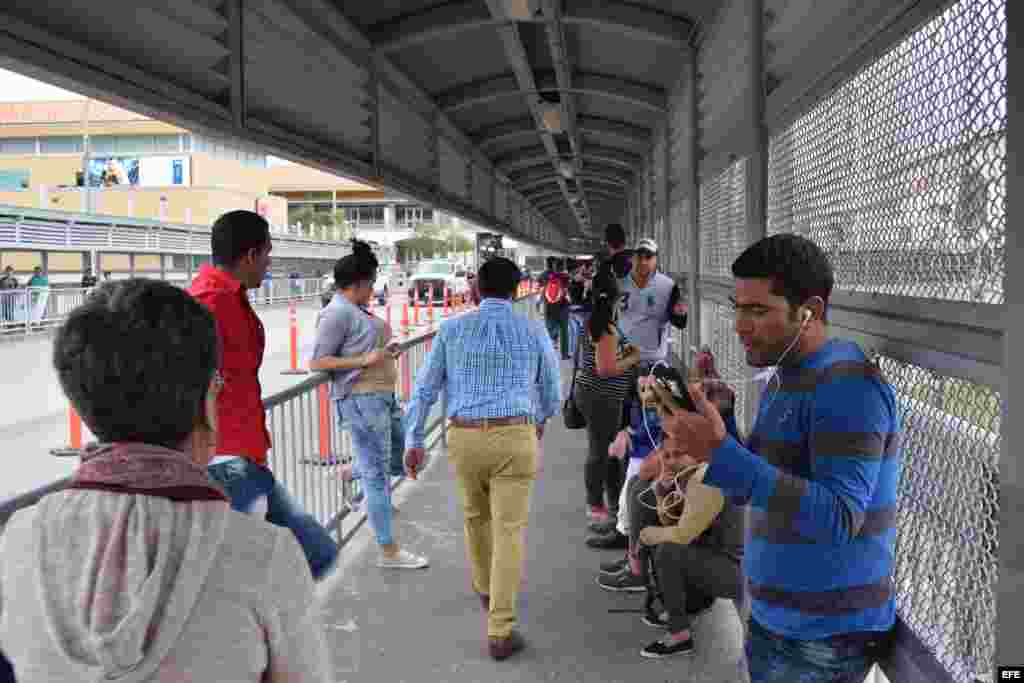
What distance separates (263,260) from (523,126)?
26.7 ft

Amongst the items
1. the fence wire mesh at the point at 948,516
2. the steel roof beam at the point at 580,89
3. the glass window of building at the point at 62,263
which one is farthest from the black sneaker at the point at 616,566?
the glass window of building at the point at 62,263

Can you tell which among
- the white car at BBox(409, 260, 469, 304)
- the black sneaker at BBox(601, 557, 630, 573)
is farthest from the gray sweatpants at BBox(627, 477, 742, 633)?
the white car at BBox(409, 260, 469, 304)

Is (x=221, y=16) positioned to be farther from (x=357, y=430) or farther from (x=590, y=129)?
(x=590, y=129)

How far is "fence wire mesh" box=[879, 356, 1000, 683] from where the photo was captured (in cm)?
187

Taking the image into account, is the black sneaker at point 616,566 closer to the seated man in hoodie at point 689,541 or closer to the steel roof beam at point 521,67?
the seated man in hoodie at point 689,541

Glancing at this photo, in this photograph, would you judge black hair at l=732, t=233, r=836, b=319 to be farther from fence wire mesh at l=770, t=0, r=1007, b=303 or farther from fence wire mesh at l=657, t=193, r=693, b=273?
fence wire mesh at l=657, t=193, r=693, b=273

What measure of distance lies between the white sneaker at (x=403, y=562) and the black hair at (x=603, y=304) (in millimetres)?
1744

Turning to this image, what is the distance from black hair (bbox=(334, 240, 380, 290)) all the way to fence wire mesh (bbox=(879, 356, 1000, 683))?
12.3 ft

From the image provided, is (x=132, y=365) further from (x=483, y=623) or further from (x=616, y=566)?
(x=616, y=566)

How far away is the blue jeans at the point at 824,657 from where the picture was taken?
2117mm

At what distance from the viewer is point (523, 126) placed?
11.3m

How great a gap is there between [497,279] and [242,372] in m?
1.68

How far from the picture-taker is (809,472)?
209 cm

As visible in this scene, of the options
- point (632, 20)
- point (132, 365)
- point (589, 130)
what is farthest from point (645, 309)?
point (589, 130)
